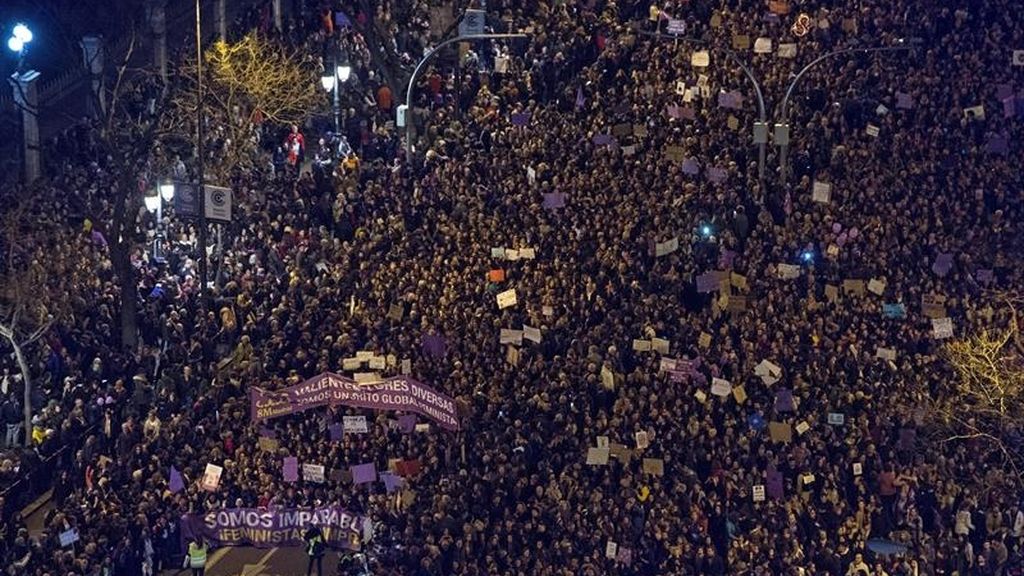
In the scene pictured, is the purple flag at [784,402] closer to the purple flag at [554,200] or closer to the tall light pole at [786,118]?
the tall light pole at [786,118]

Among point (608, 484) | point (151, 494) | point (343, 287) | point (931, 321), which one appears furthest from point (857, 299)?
point (151, 494)

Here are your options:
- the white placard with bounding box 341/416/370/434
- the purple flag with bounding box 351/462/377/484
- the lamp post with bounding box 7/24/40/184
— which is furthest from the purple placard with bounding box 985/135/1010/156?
the lamp post with bounding box 7/24/40/184

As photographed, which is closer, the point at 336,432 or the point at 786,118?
the point at 336,432

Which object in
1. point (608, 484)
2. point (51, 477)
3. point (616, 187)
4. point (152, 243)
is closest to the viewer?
point (608, 484)

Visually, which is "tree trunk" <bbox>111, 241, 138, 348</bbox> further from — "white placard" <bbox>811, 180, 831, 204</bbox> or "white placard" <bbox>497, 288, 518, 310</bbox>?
"white placard" <bbox>811, 180, 831, 204</bbox>

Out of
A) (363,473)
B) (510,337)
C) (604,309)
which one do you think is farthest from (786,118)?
(363,473)

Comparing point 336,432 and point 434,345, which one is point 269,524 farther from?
point 434,345

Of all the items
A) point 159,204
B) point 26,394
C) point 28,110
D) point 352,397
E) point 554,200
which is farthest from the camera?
point 159,204

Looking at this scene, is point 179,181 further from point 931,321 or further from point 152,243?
point 931,321
